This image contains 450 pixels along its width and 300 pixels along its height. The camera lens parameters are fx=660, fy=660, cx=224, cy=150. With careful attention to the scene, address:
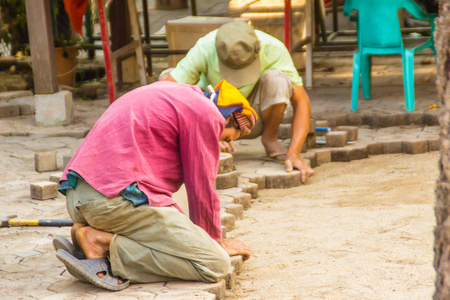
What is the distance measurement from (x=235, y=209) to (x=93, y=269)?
156 cm

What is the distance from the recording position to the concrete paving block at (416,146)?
569 cm

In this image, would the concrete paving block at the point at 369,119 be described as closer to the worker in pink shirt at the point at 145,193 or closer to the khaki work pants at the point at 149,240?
the worker in pink shirt at the point at 145,193

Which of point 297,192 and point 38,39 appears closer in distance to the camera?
point 297,192

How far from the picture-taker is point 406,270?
324cm

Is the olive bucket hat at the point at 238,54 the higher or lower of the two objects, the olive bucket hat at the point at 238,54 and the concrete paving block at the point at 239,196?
the higher

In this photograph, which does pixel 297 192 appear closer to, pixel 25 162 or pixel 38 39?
pixel 25 162

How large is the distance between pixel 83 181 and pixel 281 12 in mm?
6700

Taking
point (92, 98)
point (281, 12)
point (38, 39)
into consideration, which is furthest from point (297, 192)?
point (281, 12)

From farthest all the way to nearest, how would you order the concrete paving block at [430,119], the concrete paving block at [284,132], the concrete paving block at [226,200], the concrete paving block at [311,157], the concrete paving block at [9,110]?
1. the concrete paving block at [9,110]
2. the concrete paving block at [430,119]
3. the concrete paving block at [284,132]
4. the concrete paving block at [311,157]
5. the concrete paving block at [226,200]

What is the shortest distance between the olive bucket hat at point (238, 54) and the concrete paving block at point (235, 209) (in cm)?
95

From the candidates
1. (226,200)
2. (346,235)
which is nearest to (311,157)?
(226,200)

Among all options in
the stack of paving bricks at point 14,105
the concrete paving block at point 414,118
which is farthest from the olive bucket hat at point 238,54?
the stack of paving bricks at point 14,105

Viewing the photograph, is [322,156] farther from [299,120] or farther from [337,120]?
[337,120]

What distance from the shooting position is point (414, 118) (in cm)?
643
